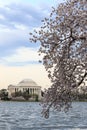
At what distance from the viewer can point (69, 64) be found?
2870 centimetres

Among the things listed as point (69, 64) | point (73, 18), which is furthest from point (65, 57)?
point (73, 18)

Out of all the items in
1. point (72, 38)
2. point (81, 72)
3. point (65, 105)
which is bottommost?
point (65, 105)

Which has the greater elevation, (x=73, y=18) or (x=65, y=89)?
(x=73, y=18)

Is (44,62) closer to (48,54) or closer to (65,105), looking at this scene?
(48,54)

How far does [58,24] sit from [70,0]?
5.59ft

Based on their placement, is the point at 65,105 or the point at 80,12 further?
the point at 65,105

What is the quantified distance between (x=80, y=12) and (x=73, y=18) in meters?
0.63

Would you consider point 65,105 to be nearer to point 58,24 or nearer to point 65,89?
point 65,89

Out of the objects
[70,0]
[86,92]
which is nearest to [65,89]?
[86,92]

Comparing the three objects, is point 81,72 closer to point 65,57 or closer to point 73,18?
point 65,57

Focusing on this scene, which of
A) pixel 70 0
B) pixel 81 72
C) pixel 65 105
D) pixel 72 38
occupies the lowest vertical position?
pixel 65 105

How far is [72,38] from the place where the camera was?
2911 centimetres

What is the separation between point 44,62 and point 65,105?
3135mm

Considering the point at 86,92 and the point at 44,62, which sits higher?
the point at 44,62
